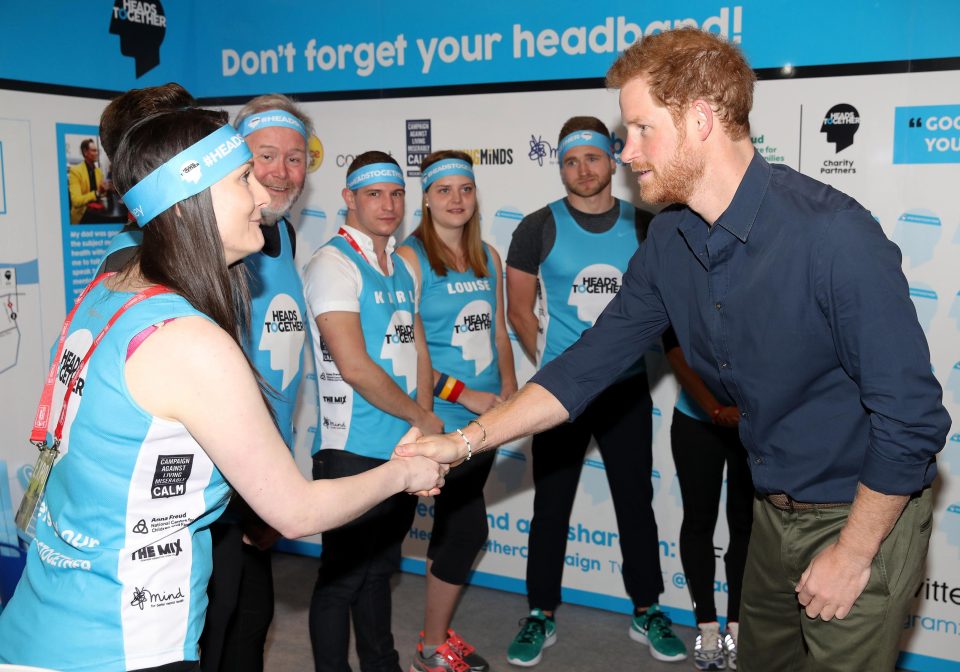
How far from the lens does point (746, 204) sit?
1.96m

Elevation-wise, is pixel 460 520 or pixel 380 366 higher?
pixel 380 366

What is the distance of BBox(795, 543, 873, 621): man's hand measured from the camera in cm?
181

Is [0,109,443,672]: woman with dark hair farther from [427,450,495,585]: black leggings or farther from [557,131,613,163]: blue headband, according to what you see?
[557,131,613,163]: blue headband

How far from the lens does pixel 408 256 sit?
349 centimetres

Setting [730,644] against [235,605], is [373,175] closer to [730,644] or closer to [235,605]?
[235,605]

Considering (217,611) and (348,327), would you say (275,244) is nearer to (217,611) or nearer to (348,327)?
(348,327)

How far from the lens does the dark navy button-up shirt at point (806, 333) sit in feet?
5.64

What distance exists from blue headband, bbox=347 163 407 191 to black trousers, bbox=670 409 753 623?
1.50 metres

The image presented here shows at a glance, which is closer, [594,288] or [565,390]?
[565,390]

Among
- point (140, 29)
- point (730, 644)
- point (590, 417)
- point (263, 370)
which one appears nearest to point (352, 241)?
point (263, 370)

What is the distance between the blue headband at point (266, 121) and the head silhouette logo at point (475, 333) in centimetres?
102

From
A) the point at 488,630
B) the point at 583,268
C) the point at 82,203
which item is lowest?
the point at 488,630

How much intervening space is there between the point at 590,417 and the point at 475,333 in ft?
2.01

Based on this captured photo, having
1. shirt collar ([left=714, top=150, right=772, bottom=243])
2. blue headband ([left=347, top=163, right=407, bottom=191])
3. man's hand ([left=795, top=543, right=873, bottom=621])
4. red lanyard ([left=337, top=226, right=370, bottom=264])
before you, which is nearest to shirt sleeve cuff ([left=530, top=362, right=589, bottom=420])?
shirt collar ([left=714, top=150, right=772, bottom=243])
